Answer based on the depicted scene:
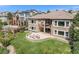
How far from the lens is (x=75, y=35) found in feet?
9.37

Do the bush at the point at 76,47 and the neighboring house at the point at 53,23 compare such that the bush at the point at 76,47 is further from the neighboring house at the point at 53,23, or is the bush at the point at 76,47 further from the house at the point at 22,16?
the house at the point at 22,16

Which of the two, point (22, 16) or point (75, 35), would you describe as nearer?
point (75, 35)

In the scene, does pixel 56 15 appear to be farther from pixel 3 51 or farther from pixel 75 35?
pixel 3 51

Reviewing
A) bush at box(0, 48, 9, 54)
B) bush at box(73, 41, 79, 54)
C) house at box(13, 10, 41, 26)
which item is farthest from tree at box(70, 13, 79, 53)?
bush at box(0, 48, 9, 54)

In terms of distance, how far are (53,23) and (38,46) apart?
13.1 inches

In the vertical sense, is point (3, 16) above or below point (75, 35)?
above

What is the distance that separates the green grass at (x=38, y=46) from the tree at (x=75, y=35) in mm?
76


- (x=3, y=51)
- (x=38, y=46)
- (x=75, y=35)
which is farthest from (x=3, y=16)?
(x=75, y=35)

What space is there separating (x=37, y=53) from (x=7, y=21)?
0.53 m

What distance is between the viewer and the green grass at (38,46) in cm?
292

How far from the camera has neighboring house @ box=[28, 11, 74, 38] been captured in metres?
2.89

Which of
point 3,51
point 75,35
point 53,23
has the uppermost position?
point 53,23

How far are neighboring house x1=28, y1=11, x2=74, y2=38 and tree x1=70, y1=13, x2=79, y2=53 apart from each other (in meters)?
0.05
